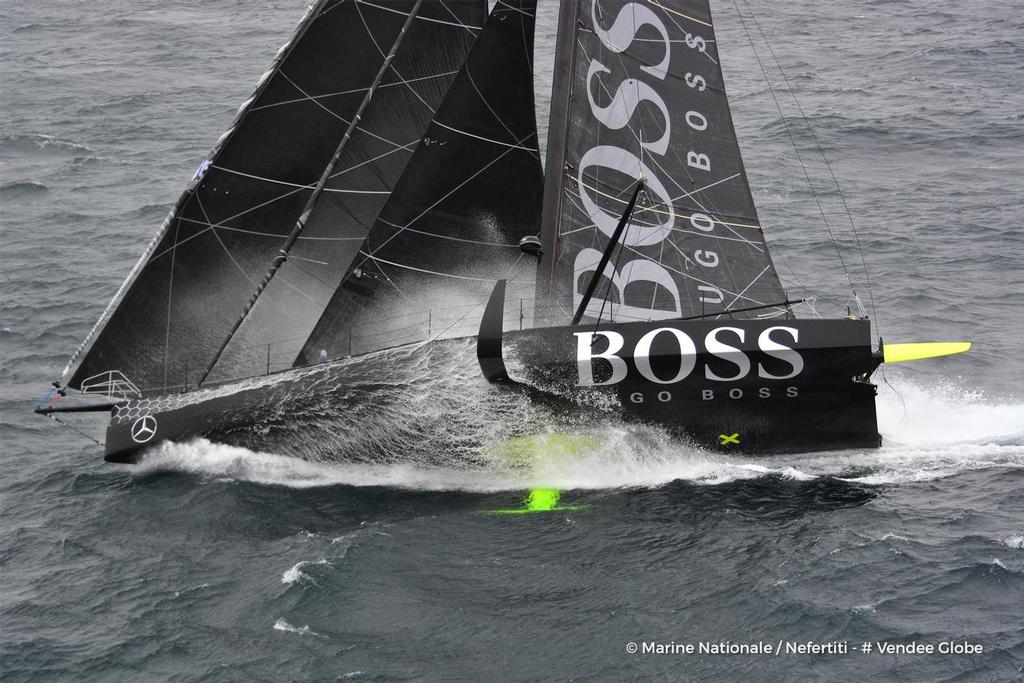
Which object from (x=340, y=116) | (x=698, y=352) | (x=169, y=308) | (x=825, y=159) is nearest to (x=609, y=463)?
(x=698, y=352)

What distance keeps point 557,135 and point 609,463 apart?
783 cm

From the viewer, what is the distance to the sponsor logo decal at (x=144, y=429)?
32.3 m

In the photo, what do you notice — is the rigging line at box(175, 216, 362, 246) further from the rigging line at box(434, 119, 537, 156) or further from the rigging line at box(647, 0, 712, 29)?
the rigging line at box(647, 0, 712, 29)

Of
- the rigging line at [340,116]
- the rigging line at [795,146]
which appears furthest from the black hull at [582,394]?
the rigging line at [795,146]

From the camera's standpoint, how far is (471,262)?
3459 cm

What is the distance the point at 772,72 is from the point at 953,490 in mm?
36010

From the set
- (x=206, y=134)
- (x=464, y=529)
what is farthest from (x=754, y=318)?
(x=206, y=134)

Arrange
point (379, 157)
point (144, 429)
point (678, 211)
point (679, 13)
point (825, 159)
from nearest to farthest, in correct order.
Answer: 1. point (679, 13)
2. point (678, 211)
3. point (144, 429)
4. point (379, 157)
5. point (825, 159)

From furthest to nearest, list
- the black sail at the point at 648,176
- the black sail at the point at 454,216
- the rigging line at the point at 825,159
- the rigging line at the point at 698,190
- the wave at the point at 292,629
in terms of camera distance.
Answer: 1. the rigging line at the point at 825,159
2. the black sail at the point at 454,216
3. the rigging line at the point at 698,190
4. the black sail at the point at 648,176
5. the wave at the point at 292,629

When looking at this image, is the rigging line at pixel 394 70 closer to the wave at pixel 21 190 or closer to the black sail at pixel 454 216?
the black sail at pixel 454 216

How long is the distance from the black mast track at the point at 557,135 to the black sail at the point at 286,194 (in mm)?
6090

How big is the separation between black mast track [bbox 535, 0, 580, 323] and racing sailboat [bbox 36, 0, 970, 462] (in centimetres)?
5

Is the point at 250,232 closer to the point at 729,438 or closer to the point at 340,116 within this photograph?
the point at 340,116

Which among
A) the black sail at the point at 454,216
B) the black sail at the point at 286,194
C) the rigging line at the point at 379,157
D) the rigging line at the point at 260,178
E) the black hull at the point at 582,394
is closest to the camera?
the black hull at the point at 582,394
